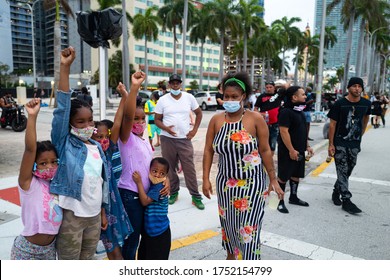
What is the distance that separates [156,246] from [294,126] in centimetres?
289

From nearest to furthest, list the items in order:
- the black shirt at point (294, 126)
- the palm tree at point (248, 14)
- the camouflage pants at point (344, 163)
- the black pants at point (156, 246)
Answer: the black pants at point (156, 246), the black shirt at point (294, 126), the camouflage pants at point (344, 163), the palm tree at point (248, 14)

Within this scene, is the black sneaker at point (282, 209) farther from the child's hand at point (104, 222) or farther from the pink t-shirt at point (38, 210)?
the pink t-shirt at point (38, 210)

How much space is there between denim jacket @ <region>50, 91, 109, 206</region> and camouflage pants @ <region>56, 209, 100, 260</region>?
6.6 inches

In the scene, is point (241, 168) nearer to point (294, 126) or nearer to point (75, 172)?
point (75, 172)

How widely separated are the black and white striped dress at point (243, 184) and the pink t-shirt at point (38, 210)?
1302mm

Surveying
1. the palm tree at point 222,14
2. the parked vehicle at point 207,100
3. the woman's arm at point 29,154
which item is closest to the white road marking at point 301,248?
the woman's arm at point 29,154

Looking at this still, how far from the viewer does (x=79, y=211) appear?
2.27m

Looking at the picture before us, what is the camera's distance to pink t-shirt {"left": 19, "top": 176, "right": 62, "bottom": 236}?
2.18 meters

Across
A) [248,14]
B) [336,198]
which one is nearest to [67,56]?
[336,198]

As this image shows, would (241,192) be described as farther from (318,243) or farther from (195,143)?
(195,143)

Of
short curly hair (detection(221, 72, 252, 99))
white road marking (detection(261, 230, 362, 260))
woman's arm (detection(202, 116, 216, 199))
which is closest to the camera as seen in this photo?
short curly hair (detection(221, 72, 252, 99))

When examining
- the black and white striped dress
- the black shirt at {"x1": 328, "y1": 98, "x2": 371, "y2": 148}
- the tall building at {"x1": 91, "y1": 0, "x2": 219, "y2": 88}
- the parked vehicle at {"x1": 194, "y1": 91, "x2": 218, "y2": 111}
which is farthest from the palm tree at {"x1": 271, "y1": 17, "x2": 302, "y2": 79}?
the black and white striped dress

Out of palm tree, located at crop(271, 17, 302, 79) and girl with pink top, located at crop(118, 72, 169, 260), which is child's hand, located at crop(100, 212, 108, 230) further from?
palm tree, located at crop(271, 17, 302, 79)

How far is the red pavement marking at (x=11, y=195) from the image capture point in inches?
196
